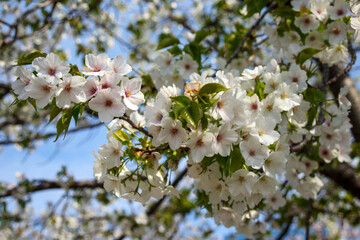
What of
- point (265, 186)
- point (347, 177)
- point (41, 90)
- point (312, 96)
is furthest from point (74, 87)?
point (347, 177)

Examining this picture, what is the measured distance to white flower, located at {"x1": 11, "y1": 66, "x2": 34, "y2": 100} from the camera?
112 cm

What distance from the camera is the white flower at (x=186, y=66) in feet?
6.37

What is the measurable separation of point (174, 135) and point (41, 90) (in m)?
0.50

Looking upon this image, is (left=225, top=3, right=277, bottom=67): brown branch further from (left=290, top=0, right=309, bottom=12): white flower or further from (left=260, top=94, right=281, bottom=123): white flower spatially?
(left=260, top=94, right=281, bottom=123): white flower

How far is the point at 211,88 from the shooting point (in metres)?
1.12

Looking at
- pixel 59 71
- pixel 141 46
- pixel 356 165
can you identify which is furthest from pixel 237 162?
pixel 141 46

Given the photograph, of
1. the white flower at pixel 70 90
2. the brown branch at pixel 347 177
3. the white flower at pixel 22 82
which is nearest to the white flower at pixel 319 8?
the white flower at pixel 70 90

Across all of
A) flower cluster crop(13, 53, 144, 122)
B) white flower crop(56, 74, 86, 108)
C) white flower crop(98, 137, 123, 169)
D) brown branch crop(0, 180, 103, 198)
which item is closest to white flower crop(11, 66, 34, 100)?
flower cluster crop(13, 53, 144, 122)

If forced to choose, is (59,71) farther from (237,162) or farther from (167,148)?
(237,162)

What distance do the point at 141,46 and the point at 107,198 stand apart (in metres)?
2.63

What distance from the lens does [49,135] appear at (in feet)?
11.9

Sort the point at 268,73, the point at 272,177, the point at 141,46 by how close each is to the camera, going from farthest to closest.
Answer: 1. the point at 141,46
2. the point at 268,73
3. the point at 272,177

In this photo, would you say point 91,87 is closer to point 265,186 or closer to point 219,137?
point 219,137

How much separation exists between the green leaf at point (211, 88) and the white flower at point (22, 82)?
24.0 inches
